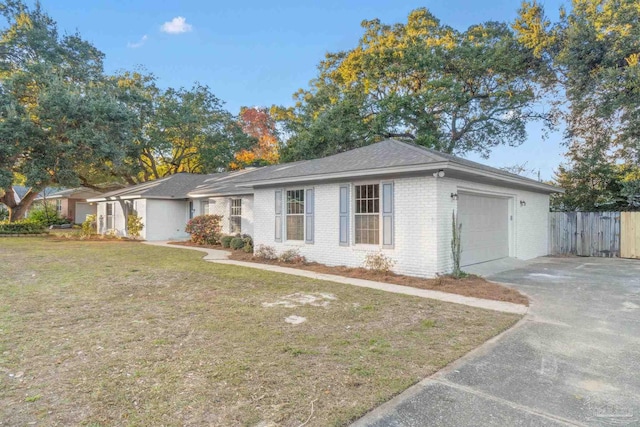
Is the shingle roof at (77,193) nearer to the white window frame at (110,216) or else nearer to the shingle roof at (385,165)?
the white window frame at (110,216)

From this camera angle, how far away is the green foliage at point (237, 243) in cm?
1536

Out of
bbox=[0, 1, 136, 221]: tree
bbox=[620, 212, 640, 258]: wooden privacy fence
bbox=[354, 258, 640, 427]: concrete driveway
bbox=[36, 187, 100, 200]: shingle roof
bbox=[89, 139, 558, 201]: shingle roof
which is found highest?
bbox=[0, 1, 136, 221]: tree

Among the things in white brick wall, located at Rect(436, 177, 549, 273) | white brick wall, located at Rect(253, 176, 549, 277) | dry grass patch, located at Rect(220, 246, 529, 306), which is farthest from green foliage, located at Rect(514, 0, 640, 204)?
dry grass patch, located at Rect(220, 246, 529, 306)

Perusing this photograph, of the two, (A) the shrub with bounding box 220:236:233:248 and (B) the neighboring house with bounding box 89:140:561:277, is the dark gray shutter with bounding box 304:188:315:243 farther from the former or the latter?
(A) the shrub with bounding box 220:236:233:248

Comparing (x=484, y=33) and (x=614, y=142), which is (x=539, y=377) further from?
(x=484, y=33)

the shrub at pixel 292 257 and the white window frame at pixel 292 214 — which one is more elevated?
the white window frame at pixel 292 214

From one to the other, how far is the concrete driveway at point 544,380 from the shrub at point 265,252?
8108 mm

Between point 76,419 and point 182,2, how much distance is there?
16.2 m

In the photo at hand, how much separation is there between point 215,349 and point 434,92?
64.3ft

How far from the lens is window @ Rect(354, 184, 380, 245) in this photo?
982 cm

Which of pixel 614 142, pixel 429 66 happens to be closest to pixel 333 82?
pixel 429 66

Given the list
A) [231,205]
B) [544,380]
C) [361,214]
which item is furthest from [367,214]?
[231,205]

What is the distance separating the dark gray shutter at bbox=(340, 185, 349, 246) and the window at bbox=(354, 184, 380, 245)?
27 centimetres

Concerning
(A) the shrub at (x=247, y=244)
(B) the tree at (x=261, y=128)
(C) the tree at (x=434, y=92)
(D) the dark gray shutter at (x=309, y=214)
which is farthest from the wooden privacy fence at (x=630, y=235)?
(B) the tree at (x=261, y=128)
